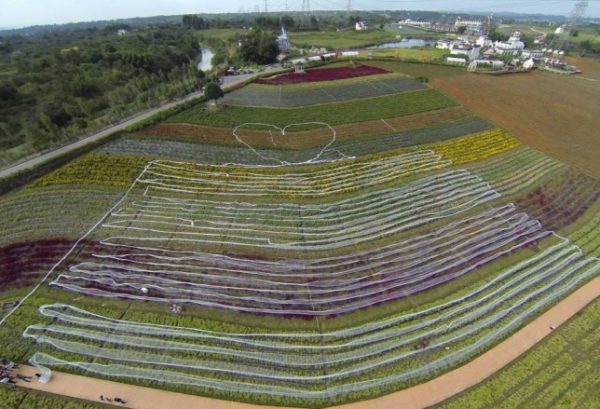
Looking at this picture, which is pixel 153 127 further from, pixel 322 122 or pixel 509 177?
pixel 509 177

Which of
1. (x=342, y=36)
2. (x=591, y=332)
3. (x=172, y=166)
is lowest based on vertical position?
(x=591, y=332)

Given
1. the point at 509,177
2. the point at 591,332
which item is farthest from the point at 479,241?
the point at 509,177

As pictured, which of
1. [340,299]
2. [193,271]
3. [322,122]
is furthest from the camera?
[322,122]

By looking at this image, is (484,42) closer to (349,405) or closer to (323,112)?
(323,112)

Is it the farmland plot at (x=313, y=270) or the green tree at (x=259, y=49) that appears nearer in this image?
the farmland plot at (x=313, y=270)

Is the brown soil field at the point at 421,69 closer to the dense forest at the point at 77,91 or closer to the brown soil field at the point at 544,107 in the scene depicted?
the brown soil field at the point at 544,107

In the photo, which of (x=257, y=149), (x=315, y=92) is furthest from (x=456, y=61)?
(x=257, y=149)

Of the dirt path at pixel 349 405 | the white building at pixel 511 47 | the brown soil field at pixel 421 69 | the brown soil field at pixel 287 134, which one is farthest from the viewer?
the white building at pixel 511 47

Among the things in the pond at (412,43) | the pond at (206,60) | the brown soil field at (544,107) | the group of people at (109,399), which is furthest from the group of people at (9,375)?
the pond at (412,43)
